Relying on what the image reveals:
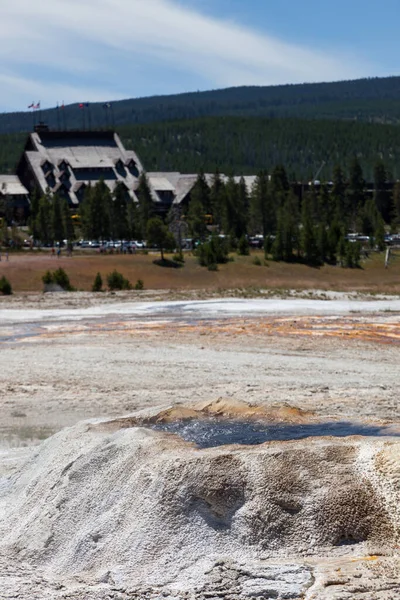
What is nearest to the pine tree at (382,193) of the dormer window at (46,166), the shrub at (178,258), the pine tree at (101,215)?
the dormer window at (46,166)

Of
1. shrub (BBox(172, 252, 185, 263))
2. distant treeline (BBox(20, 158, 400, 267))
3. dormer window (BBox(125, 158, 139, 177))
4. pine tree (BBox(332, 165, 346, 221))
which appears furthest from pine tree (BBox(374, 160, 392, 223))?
shrub (BBox(172, 252, 185, 263))

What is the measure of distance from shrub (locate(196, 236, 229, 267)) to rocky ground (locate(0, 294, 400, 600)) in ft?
86.0

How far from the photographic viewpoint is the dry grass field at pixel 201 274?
202ft

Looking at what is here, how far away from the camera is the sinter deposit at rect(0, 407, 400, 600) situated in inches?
395

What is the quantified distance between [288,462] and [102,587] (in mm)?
2547

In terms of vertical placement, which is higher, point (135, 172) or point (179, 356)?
point (135, 172)

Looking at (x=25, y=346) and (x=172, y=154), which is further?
(x=172, y=154)

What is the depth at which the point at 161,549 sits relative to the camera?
35.0 feet

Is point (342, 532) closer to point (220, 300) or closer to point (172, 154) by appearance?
point (220, 300)

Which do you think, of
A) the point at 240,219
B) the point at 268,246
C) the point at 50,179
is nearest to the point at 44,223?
the point at 240,219

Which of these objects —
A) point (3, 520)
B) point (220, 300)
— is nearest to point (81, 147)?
point (220, 300)

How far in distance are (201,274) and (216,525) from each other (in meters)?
58.7

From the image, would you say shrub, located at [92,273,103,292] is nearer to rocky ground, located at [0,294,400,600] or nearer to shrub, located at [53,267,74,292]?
shrub, located at [53,267,74,292]

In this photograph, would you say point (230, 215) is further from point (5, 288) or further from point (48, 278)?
point (5, 288)
